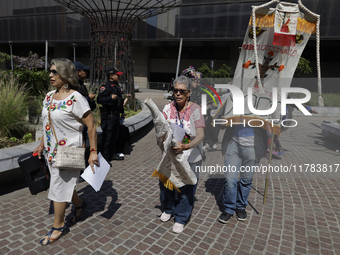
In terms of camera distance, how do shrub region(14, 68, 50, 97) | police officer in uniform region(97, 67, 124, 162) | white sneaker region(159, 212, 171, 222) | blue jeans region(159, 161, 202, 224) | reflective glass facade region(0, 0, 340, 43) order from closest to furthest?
blue jeans region(159, 161, 202, 224) → white sneaker region(159, 212, 171, 222) → police officer in uniform region(97, 67, 124, 162) → shrub region(14, 68, 50, 97) → reflective glass facade region(0, 0, 340, 43)

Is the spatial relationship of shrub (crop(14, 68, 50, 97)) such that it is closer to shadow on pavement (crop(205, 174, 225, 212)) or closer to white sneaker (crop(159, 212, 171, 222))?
shadow on pavement (crop(205, 174, 225, 212))

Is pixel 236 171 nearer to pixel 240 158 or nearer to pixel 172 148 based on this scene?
pixel 240 158

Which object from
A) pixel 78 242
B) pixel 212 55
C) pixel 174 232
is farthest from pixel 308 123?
pixel 212 55

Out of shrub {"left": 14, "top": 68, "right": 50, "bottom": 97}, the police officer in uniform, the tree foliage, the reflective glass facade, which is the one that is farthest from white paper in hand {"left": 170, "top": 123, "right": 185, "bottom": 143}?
the reflective glass facade

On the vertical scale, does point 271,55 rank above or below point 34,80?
→ above

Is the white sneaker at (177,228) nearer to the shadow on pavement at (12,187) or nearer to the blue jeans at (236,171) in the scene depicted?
the blue jeans at (236,171)

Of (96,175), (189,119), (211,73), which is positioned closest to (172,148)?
(189,119)

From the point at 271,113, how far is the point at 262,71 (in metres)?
0.51

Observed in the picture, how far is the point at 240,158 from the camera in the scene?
10.9 ft

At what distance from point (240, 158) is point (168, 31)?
29.8 meters

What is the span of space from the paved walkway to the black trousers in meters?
0.96

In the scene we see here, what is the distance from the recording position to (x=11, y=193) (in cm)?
392

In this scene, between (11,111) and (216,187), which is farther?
(11,111)

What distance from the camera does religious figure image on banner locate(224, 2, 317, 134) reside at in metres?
2.92
